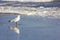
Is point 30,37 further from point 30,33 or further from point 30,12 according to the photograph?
point 30,12

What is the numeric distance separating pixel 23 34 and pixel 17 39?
729mm

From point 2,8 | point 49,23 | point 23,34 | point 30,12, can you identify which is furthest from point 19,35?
point 2,8

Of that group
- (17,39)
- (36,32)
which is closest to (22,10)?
(36,32)

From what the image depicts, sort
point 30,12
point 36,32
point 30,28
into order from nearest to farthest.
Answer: point 36,32 → point 30,28 → point 30,12

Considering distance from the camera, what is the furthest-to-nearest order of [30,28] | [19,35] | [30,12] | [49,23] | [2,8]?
[2,8], [30,12], [49,23], [30,28], [19,35]

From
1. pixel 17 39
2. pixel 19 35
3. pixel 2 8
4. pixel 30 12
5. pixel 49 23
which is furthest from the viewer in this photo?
pixel 2 8

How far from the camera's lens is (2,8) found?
639 inches

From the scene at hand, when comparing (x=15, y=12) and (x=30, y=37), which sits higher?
(x=30, y=37)

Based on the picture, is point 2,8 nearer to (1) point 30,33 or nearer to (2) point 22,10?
(2) point 22,10

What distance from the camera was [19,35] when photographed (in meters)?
8.47

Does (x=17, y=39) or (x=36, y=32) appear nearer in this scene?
(x=17, y=39)

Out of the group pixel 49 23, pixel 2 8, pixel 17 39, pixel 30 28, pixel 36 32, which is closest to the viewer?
pixel 17 39

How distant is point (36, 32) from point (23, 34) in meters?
0.59

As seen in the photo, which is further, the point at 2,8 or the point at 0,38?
the point at 2,8
